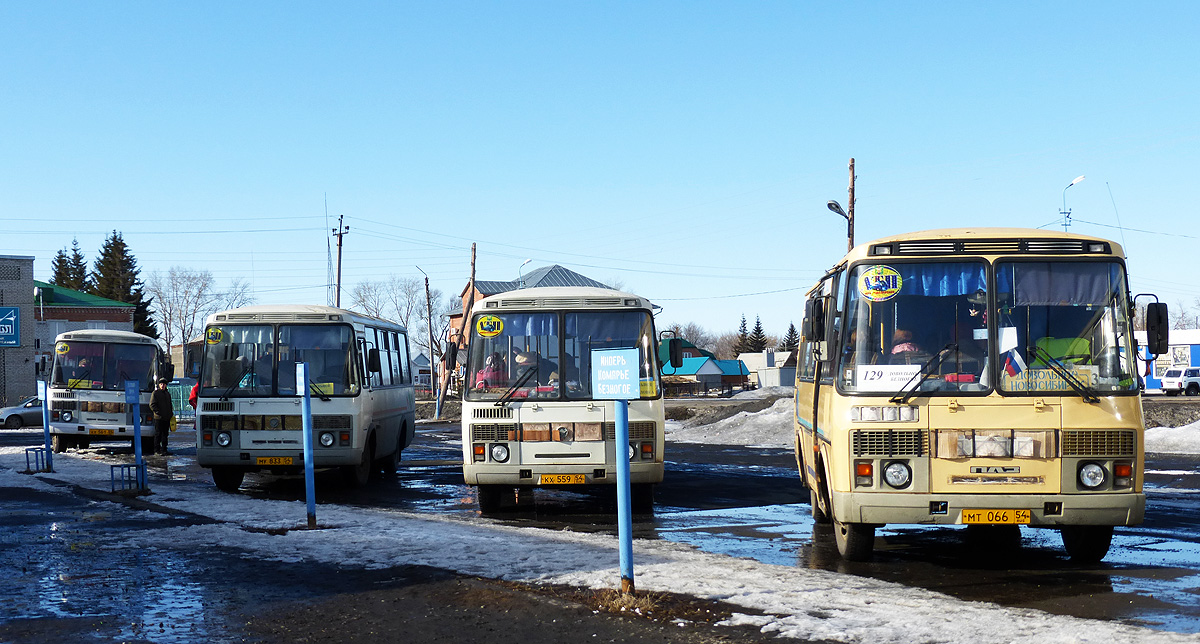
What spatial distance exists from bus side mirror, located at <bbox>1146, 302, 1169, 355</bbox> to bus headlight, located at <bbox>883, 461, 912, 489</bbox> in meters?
2.21

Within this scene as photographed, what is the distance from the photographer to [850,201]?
112 ft

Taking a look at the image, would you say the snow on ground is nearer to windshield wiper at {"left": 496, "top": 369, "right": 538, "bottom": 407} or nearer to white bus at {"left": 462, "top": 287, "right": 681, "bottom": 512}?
white bus at {"left": 462, "top": 287, "right": 681, "bottom": 512}

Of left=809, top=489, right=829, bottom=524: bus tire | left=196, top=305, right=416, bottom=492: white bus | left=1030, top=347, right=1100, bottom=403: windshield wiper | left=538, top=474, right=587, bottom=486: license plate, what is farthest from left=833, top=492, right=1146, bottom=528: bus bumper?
left=196, top=305, right=416, bottom=492: white bus

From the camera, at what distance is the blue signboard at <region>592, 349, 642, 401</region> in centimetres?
766

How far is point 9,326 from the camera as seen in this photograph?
59406 millimetres

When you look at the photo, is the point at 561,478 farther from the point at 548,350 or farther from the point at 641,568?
the point at 641,568

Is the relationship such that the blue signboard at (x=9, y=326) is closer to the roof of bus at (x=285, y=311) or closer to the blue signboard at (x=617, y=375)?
the roof of bus at (x=285, y=311)

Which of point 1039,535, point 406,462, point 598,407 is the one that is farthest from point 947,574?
point 406,462

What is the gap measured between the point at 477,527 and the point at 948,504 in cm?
535

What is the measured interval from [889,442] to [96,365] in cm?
2463

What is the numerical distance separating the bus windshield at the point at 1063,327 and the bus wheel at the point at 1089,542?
1.40m

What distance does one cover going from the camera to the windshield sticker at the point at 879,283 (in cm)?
911

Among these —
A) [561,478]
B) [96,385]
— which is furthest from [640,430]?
[96,385]

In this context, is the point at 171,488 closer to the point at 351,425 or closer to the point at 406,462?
the point at 351,425
